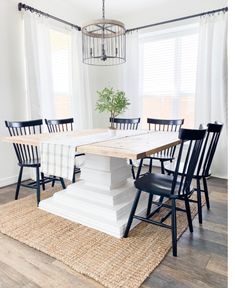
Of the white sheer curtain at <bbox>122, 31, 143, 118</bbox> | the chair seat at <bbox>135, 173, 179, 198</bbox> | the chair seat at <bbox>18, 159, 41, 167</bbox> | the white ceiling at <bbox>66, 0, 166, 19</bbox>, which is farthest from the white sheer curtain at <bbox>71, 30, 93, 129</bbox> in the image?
the chair seat at <bbox>135, 173, 179, 198</bbox>

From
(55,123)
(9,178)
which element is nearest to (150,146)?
(55,123)

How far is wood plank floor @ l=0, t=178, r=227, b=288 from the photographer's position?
1.45 metres

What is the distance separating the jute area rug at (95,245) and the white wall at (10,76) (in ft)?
3.33

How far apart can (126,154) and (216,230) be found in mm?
1126

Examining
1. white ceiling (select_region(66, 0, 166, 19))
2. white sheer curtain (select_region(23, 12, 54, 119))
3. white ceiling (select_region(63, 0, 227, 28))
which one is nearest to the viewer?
white sheer curtain (select_region(23, 12, 54, 119))

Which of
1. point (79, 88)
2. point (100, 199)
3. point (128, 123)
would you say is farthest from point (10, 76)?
point (100, 199)

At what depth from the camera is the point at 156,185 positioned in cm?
188

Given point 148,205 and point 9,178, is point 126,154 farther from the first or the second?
point 9,178

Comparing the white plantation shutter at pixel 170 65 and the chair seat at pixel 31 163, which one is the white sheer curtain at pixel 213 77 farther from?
the chair seat at pixel 31 163

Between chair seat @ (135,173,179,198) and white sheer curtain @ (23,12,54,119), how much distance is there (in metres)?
2.09

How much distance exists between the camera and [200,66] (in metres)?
3.51

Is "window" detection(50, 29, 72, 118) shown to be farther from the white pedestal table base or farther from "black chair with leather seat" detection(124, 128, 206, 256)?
"black chair with leather seat" detection(124, 128, 206, 256)

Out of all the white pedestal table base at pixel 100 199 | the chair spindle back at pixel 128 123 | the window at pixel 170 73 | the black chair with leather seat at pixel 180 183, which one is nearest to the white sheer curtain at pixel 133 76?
the window at pixel 170 73

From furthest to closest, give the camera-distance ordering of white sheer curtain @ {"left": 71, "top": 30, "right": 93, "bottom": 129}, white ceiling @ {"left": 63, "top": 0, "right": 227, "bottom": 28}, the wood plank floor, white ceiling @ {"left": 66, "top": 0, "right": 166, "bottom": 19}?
white sheer curtain @ {"left": 71, "top": 30, "right": 93, "bottom": 129}
white ceiling @ {"left": 66, "top": 0, "right": 166, "bottom": 19}
white ceiling @ {"left": 63, "top": 0, "right": 227, "bottom": 28}
the wood plank floor
